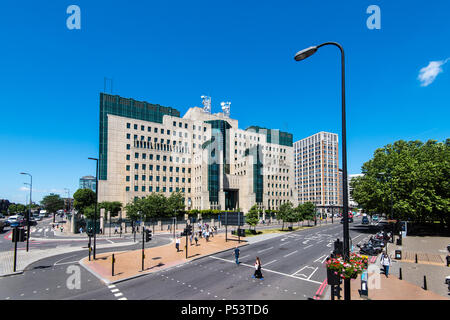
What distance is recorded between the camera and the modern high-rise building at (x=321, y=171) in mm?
144000

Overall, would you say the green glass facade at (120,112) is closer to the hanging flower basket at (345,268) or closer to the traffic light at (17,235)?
the traffic light at (17,235)

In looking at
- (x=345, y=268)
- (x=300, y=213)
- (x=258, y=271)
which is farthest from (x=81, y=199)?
(x=345, y=268)

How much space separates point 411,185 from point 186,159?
63045mm

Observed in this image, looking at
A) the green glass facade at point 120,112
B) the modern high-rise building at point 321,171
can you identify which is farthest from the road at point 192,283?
the modern high-rise building at point 321,171

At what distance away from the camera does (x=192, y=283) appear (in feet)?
55.6

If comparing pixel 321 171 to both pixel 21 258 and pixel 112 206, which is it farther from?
pixel 21 258

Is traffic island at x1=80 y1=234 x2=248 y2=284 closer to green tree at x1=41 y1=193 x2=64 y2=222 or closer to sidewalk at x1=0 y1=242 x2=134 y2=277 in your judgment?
sidewalk at x1=0 y1=242 x2=134 y2=277

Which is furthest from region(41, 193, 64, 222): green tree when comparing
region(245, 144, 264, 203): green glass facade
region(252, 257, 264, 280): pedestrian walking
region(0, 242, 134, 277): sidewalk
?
region(252, 257, 264, 280): pedestrian walking

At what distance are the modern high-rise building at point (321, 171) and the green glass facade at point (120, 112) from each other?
98778mm

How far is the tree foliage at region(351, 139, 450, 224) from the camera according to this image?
37938 mm

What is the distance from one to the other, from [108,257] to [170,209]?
3378 cm
